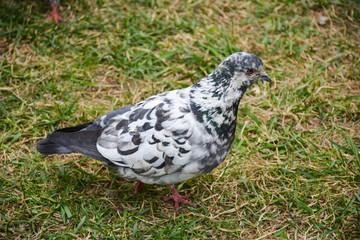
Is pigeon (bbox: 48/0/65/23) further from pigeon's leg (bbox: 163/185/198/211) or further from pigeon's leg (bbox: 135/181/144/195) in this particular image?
pigeon's leg (bbox: 163/185/198/211)

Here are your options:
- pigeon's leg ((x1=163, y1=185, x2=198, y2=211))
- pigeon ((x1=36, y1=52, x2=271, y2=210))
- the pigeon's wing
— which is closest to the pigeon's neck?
pigeon ((x1=36, y1=52, x2=271, y2=210))

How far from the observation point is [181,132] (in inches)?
122

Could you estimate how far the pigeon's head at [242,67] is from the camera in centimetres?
303

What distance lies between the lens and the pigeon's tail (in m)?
3.29

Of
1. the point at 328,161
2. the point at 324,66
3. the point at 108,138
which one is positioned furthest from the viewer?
the point at 324,66

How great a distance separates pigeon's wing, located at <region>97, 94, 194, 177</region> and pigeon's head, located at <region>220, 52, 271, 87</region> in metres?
0.48

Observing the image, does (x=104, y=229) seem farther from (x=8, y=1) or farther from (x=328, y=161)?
(x=8, y=1)

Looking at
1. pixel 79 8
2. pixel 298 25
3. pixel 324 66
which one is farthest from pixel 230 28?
pixel 79 8

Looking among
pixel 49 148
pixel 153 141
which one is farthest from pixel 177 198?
pixel 49 148

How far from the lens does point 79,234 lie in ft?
10.8

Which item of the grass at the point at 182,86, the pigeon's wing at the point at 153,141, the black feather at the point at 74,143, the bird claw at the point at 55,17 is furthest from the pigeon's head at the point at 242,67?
the bird claw at the point at 55,17

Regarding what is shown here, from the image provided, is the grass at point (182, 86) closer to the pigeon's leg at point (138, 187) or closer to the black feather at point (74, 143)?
the pigeon's leg at point (138, 187)

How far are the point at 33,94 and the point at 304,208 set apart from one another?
10.7 ft

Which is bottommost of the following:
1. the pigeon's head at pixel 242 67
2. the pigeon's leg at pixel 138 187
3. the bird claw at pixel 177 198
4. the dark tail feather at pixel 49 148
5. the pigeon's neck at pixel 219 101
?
the bird claw at pixel 177 198
